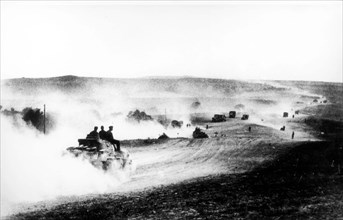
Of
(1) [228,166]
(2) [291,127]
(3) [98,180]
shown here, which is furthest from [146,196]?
(2) [291,127]

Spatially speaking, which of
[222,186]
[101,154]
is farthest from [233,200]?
[101,154]

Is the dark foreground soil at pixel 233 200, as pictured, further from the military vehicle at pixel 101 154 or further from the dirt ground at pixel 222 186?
the military vehicle at pixel 101 154

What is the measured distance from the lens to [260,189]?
47.1 feet

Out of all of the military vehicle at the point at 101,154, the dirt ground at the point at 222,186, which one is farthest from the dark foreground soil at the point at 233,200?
the military vehicle at the point at 101,154

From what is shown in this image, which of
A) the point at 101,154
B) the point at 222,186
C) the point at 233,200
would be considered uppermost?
the point at 101,154

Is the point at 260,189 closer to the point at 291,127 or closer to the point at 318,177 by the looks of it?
the point at 318,177

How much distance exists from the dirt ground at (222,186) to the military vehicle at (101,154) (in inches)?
35.4

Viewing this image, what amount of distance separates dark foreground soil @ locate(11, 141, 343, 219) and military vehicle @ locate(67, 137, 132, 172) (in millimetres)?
2556

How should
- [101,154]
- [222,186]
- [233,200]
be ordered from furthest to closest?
[101,154] → [222,186] → [233,200]

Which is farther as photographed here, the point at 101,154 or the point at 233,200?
the point at 101,154

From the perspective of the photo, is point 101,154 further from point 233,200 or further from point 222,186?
point 233,200

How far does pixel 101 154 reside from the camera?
16109 millimetres

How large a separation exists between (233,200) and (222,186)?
1835 mm

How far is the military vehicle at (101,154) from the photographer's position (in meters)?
15.6
